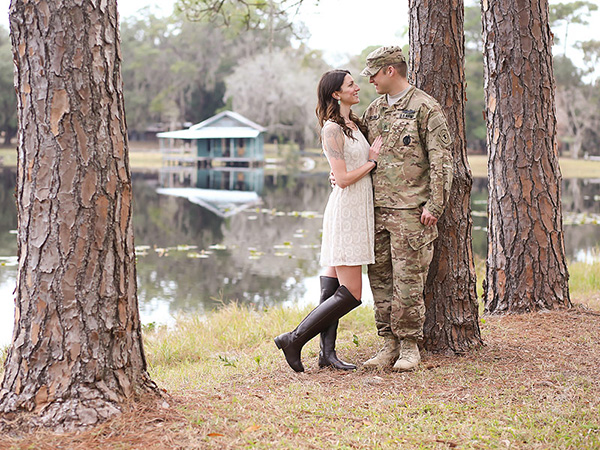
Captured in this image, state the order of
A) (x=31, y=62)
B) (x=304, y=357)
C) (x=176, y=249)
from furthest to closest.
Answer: (x=176, y=249), (x=304, y=357), (x=31, y=62)

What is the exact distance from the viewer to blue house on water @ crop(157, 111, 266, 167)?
39094 millimetres

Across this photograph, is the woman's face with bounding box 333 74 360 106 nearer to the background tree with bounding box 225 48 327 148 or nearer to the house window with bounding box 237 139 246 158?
the house window with bounding box 237 139 246 158

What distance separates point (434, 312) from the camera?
13.9 feet

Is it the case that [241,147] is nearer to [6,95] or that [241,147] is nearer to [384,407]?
[6,95]

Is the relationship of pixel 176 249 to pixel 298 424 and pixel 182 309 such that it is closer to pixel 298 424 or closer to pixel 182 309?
pixel 182 309

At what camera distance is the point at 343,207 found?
392 cm

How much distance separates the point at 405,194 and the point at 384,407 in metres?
1.23

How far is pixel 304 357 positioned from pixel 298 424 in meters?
1.60

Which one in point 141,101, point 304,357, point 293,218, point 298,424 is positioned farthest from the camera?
point 141,101

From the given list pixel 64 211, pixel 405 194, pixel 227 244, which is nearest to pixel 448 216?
pixel 405 194

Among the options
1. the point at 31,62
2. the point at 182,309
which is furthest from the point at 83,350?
the point at 182,309

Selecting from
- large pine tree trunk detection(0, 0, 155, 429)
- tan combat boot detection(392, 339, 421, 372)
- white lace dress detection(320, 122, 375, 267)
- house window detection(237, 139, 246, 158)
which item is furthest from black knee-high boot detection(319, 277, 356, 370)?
house window detection(237, 139, 246, 158)

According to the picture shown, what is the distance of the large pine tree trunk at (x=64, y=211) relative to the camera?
274 cm

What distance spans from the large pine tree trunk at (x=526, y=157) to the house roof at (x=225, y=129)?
108 feet
